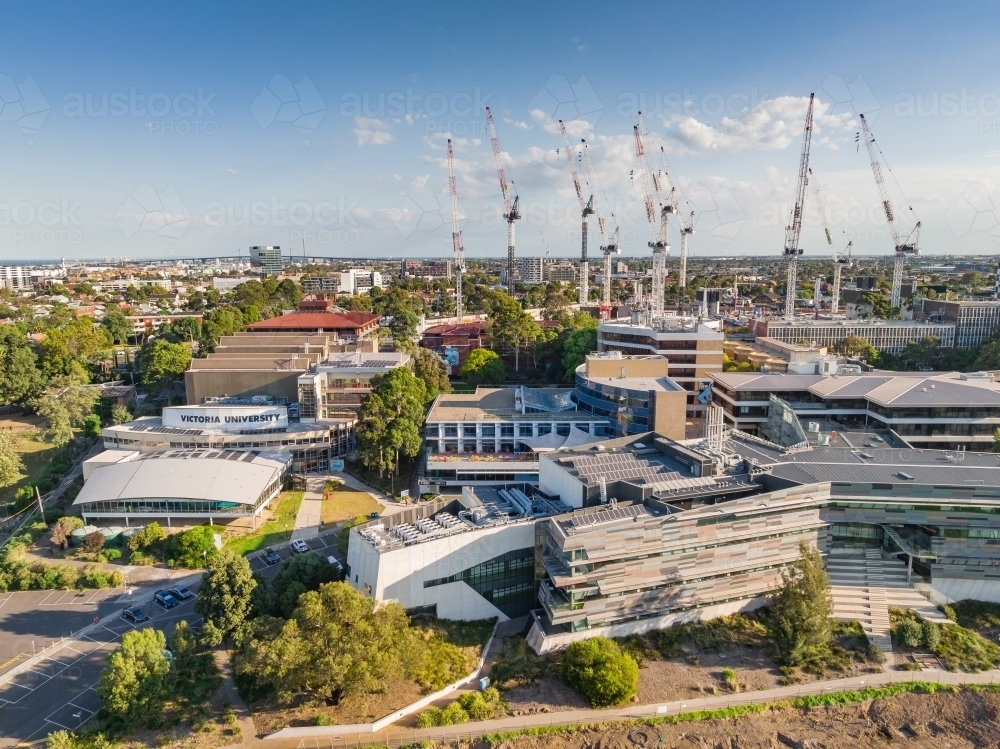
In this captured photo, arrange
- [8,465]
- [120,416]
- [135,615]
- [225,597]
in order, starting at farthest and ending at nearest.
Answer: [120,416] < [8,465] < [135,615] < [225,597]

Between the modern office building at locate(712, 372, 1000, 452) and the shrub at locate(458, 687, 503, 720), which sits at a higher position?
the modern office building at locate(712, 372, 1000, 452)

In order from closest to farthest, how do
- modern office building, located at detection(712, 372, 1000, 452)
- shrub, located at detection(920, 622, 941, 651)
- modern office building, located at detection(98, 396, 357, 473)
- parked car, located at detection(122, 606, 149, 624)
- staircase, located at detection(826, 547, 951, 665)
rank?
shrub, located at detection(920, 622, 941, 651)
staircase, located at detection(826, 547, 951, 665)
parked car, located at detection(122, 606, 149, 624)
modern office building, located at detection(712, 372, 1000, 452)
modern office building, located at detection(98, 396, 357, 473)

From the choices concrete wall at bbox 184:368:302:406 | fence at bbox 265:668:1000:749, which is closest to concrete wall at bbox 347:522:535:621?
fence at bbox 265:668:1000:749

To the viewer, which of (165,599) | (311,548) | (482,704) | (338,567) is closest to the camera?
(482,704)

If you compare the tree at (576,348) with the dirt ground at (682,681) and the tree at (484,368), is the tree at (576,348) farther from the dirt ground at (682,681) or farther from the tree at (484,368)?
the dirt ground at (682,681)

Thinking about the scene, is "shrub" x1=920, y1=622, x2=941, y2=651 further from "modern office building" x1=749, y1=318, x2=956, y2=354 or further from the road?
"modern office building" x1=749, y1=318, x2=956, y2=354

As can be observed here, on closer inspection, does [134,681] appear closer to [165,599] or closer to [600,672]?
[165,599]

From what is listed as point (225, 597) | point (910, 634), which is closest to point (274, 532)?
point (225, 597)
